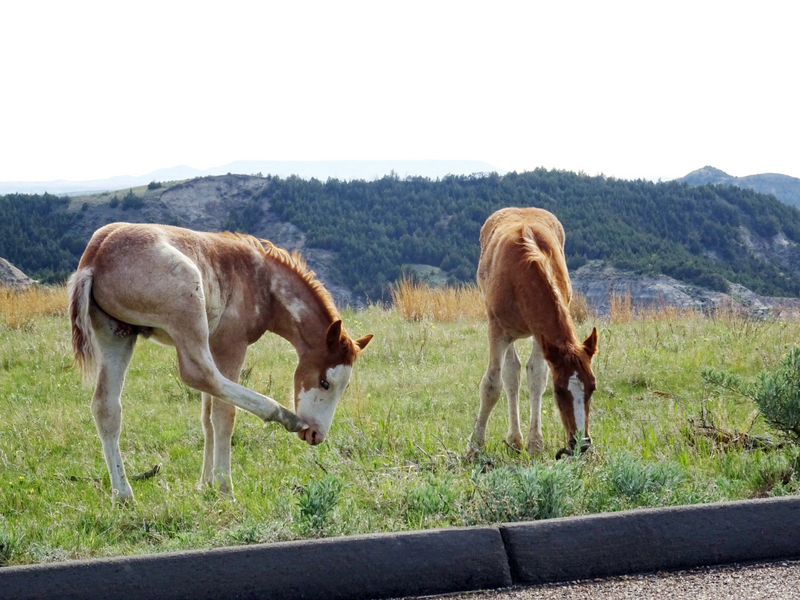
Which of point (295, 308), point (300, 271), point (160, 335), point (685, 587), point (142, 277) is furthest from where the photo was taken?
point (300, 271)

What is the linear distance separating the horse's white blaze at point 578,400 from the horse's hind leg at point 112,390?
2966 mm

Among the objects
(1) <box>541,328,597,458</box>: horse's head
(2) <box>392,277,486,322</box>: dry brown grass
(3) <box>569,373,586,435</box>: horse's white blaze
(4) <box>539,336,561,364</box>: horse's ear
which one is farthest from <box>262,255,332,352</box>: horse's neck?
(2) <box>392,277,486,322</box>: dry brown grass

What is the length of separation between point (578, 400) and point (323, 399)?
5.82ft

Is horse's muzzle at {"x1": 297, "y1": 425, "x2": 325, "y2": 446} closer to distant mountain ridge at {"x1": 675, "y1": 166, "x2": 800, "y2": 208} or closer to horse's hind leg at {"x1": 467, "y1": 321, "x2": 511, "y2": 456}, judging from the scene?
horse's hind leg at {"x1": 467, "y1": 321, "x2": 511, "y2": 456}

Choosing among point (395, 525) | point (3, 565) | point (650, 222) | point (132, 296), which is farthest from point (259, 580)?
point (650, 222)

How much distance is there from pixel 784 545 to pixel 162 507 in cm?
330

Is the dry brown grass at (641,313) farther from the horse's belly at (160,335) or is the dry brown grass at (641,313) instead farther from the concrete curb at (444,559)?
the concrete curb at (444,559)

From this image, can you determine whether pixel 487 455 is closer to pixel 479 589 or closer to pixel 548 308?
pixel 548 308

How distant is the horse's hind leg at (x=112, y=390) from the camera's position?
5.27 meters

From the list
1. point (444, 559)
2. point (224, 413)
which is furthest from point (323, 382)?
point (444, 559)

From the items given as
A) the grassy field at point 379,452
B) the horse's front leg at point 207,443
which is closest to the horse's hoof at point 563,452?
the grassy field at point 379,452

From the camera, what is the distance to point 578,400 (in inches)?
223

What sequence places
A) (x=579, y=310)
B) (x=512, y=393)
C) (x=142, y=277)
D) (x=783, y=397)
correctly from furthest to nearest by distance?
(x=579, y=310) → (x=512, y=393) → (x=783, y=397) → (x=142, y=277)

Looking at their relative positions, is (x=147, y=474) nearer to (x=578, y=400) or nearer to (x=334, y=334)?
(x=334, y=334)
